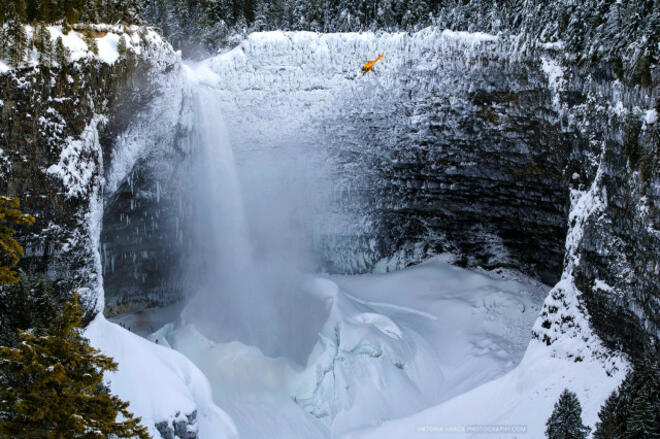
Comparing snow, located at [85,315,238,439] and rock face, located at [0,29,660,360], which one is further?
rock face, located at [0,29,660,360]

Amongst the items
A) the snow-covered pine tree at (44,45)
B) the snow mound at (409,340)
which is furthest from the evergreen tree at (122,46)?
the snow mound at (409,340)

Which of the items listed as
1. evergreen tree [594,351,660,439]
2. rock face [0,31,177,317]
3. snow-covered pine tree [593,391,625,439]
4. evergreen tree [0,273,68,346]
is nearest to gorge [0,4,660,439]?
rock face [0,31,177,317]

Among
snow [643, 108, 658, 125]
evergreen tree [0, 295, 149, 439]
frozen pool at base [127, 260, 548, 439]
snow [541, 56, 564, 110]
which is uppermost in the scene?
snow [541, 56, 564, 110]

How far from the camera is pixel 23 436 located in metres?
9.46

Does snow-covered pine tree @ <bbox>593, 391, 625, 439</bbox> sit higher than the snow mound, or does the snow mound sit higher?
snow-covered pine tree @ <bbox>593, 391, 625, 439</bbox>

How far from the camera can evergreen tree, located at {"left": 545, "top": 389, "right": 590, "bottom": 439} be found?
14.2 metres

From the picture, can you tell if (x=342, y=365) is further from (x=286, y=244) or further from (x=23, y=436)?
(x=23, y=436)

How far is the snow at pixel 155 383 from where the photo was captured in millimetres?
16844

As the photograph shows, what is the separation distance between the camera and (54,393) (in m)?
9.56

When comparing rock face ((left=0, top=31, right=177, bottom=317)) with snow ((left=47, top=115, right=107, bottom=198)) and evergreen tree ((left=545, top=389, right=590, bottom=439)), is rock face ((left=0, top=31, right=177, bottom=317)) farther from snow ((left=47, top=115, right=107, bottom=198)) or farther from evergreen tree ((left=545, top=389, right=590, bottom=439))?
evergreen tree ((left=545, top=389, right=590, bottom=439))

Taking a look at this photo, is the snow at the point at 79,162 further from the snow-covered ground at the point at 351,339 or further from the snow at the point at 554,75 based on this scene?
the snow at the point at 554,75

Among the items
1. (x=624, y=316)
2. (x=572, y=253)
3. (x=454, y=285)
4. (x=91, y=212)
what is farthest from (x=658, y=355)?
(x=91, y=212)

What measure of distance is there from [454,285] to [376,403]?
8.53 meters

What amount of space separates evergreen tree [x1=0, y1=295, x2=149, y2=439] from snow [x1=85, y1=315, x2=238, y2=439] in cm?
660
